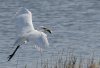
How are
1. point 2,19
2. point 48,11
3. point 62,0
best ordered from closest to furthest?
point 2,19
point 48,11
point 62,0

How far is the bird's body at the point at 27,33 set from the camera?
9773 mm

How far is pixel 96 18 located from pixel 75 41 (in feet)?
10.4

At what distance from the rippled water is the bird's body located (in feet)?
3.77

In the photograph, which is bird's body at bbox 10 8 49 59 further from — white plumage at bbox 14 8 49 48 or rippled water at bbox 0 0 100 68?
rippled water at bbox 0 0 100 68

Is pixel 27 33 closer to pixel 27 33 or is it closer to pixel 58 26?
pixel 27 33

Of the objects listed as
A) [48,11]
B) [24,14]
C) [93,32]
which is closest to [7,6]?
[48,11]

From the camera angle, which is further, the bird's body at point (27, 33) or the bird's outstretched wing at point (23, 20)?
the bird's outstretched wing at point (23, 20)

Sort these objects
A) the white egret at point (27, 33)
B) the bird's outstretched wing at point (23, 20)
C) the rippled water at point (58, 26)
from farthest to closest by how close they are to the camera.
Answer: the rippled water at point (58, 26)
the bird's outstretched wing at point (23, 20)
the white egret at point (27, 33)

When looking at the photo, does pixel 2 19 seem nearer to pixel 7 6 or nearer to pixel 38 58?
pixel 7 6

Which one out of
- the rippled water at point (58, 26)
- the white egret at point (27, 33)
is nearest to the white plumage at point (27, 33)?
the white egret at point (27, 33)

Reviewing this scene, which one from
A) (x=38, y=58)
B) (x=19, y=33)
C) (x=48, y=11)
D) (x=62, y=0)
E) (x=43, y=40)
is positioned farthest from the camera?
(x=62, y=0)

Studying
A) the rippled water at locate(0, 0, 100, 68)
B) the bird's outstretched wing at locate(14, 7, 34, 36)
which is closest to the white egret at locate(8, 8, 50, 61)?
the bird's outstretched wing at locate(14, 7, 34, 36)

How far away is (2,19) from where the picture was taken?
17609mm

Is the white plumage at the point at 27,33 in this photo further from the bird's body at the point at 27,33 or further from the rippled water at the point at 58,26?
the rippled water at the point at 58,26
